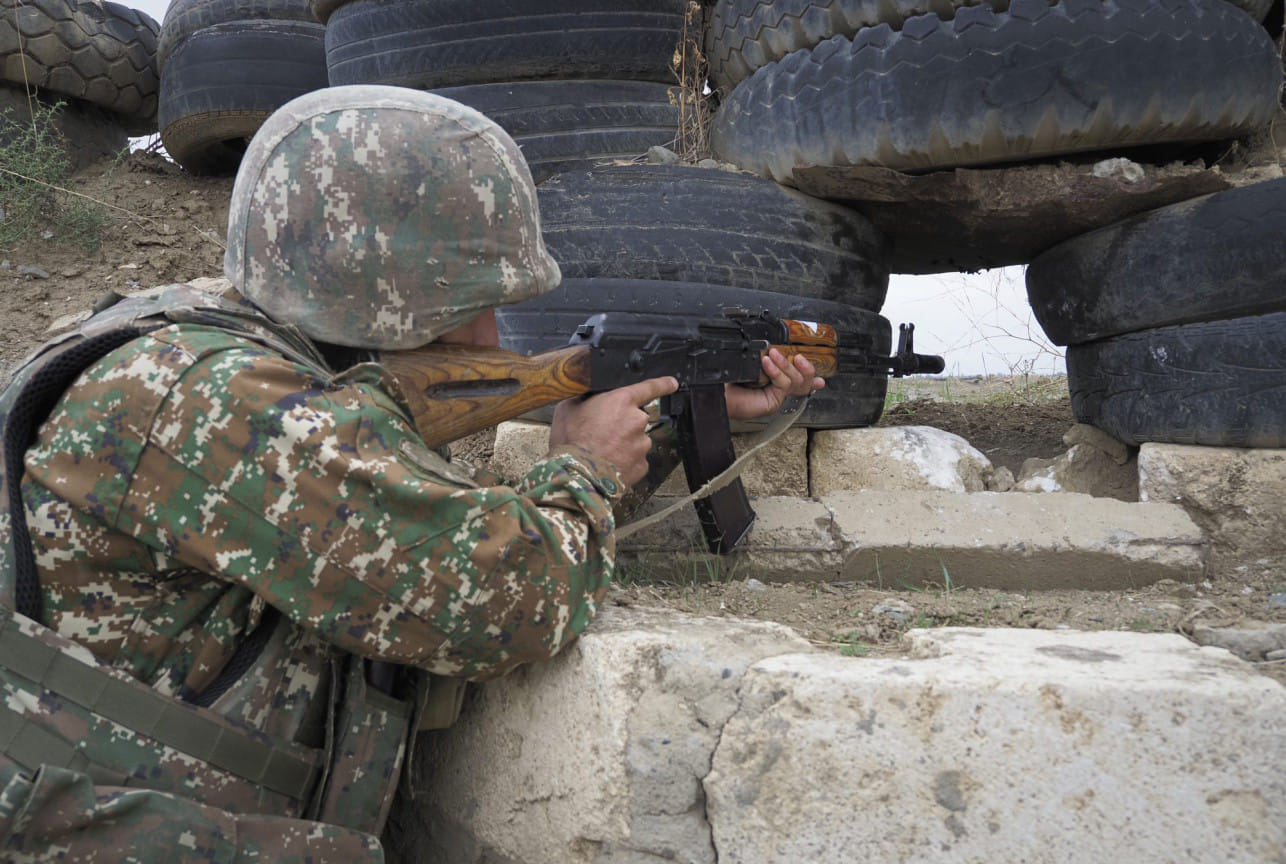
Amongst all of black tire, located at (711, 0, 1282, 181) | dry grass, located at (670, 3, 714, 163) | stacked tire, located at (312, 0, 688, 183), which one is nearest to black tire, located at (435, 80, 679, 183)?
stacked tire, located at (312, 0, 688, 183)

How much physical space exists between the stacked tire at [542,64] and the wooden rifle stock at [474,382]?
1380mm

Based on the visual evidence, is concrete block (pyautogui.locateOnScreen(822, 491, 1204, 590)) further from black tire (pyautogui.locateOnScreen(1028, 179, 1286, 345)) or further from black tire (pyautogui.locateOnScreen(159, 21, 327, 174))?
black tire (pyautogui.locateOnScreen(159, 21, 327, 174))

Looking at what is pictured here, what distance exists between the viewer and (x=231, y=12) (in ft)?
16.5

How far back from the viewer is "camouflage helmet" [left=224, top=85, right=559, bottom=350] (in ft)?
5.44

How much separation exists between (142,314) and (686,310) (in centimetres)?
150

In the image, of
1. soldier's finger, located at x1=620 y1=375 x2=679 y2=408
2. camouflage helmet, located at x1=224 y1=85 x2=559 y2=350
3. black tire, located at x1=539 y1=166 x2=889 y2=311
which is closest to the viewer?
camouflage helmet, located at x1=224 y1=85 x2=559 y2=350

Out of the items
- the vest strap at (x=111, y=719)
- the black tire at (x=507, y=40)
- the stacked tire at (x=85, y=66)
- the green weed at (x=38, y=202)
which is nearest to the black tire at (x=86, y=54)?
the stacked tire at (x=85, y=66)

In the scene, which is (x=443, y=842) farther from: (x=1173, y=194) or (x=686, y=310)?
(x=1173, y=194)

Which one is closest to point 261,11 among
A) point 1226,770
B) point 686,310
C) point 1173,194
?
point 686,310

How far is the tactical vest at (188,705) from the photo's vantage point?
144cm

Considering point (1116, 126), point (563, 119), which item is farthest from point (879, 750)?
point (563, 119)

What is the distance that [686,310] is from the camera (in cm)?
276

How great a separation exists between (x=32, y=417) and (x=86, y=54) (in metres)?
4.73

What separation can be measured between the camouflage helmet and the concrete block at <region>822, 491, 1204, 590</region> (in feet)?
4.18
